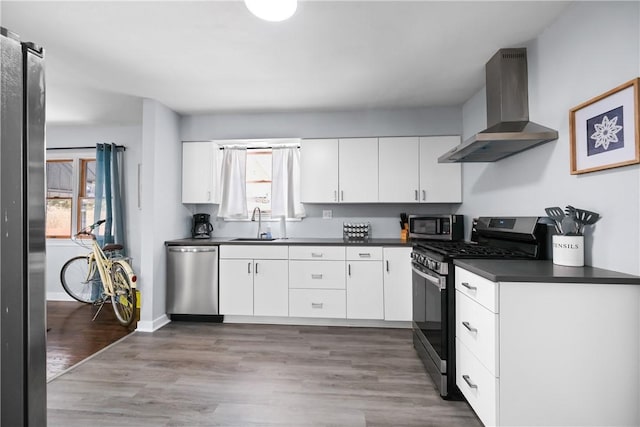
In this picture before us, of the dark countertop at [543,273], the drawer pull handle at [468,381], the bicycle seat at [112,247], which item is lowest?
the drawer pull handle at [468,381]

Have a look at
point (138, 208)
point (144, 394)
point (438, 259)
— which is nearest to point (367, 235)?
point (438, 259)

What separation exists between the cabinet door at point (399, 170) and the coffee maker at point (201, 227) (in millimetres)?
2208

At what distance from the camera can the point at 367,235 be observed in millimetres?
3861

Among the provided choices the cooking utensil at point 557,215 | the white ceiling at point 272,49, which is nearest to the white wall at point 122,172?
the white ceiling at point 272,49

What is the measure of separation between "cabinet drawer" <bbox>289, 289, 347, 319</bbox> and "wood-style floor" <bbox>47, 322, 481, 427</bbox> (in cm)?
30

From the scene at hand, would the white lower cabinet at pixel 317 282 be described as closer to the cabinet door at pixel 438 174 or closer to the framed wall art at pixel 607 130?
the cabinet door at pixel 438 174

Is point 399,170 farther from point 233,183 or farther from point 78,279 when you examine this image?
point 78,279

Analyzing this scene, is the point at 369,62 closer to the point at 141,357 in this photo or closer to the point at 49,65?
the point at 49,65

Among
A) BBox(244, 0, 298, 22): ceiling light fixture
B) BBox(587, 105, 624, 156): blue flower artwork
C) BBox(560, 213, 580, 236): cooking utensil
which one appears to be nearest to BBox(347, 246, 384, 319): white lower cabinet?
BBox(560, 213, 580, 236): cooking utensil

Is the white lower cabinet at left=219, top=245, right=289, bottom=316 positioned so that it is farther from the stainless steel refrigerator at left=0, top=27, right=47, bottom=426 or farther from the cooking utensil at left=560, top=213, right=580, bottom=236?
the stainless steel refrigerator at left=0, top=27, right=47, bottom=426

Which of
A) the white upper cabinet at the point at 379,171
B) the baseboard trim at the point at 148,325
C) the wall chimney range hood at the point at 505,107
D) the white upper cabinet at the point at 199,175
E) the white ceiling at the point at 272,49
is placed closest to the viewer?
the white ceiling at the point at 272,49

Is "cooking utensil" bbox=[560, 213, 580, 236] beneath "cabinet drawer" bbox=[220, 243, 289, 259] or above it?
above

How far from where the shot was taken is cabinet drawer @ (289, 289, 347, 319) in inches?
136

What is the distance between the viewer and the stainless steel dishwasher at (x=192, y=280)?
141 inches
